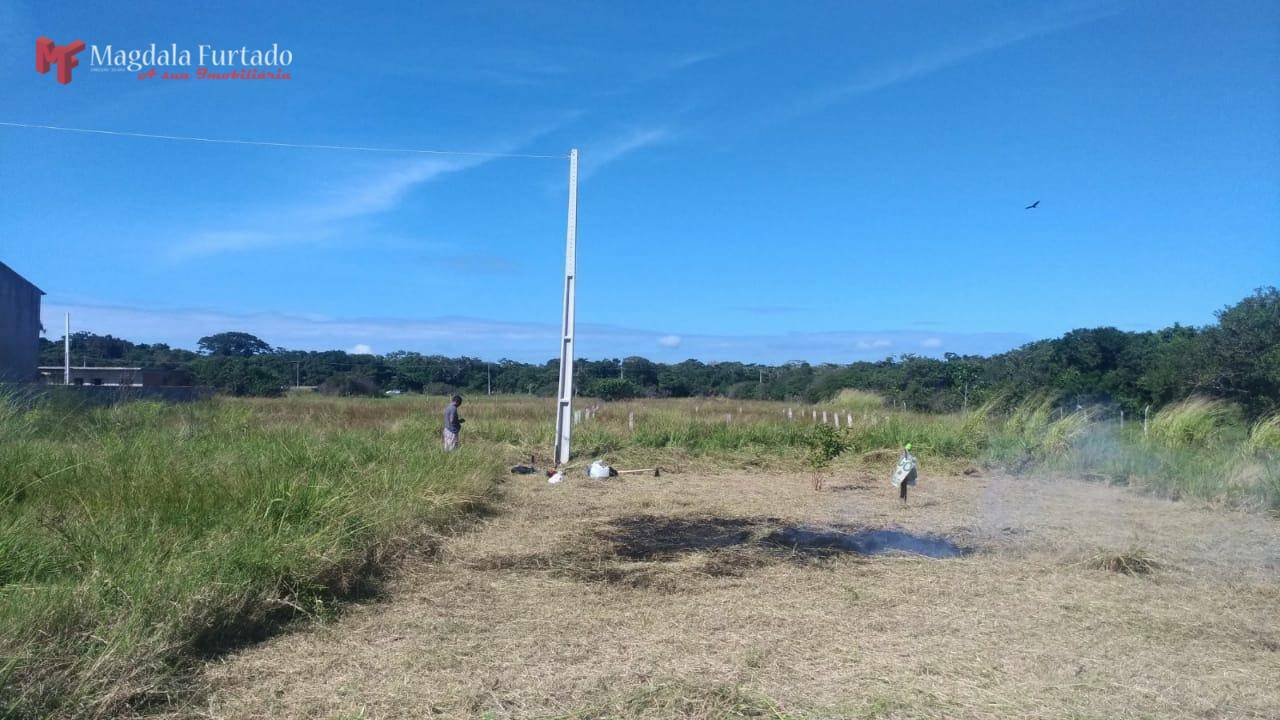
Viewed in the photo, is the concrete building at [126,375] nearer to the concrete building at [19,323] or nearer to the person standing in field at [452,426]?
the concrete building at [19,323]

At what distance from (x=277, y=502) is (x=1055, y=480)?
10729mm

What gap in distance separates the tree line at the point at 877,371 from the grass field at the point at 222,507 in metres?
1.46

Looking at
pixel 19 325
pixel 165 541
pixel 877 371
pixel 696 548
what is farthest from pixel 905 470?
pixel 877 371

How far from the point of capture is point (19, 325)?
23.2 metres

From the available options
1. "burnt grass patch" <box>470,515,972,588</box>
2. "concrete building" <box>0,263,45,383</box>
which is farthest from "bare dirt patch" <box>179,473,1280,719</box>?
"concrete building" <box>0,263,45,383</box>

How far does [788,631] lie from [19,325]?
25568mm

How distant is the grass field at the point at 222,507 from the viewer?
3.73 m

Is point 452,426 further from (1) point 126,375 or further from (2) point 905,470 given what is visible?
(1) point 126,375

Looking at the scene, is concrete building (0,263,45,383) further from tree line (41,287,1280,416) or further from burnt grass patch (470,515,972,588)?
burnt grass patch (470,515,972,588)

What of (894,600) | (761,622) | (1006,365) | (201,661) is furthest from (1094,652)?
(1006,365)

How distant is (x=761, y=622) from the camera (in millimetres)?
5012

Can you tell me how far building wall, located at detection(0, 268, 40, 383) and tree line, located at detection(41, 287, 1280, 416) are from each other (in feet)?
24.9

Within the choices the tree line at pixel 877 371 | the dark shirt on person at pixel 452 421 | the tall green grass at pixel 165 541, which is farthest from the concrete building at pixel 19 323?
the tall green grass at pixel 165 541

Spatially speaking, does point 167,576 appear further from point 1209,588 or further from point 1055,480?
point 1055,480
